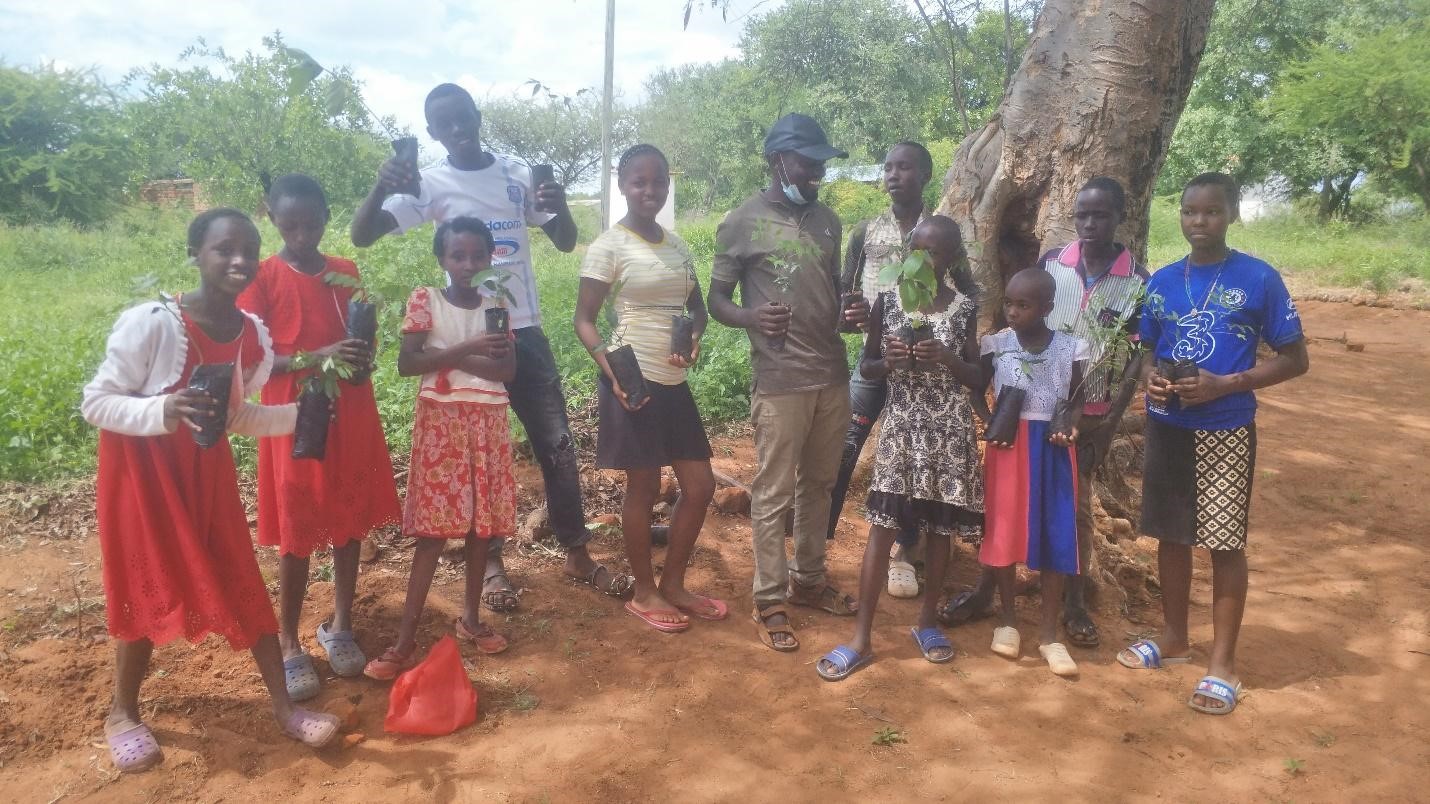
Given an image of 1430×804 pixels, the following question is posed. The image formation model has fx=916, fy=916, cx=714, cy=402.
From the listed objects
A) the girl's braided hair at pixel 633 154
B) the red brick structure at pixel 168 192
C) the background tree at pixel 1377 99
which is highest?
the background tree at pixel 1377 99

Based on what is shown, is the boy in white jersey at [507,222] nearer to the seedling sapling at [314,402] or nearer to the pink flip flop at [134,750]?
the seedling sapling at [314,402]

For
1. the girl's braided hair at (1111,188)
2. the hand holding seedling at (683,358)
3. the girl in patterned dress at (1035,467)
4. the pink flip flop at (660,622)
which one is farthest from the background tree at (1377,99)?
the pink flip flop at (660,622)

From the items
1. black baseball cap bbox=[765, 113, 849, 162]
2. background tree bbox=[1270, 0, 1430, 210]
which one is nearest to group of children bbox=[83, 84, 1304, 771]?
black baseball cap bbox=[765, 113, 849, 162]

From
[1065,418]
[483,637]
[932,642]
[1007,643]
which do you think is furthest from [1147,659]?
[483,637]

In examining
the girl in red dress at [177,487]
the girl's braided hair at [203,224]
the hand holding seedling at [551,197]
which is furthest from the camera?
the hand holding seedling at [551,197]

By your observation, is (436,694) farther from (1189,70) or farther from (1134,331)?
(1189,70)

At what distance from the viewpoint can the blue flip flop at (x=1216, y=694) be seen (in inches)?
123

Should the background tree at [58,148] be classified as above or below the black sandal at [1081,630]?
above

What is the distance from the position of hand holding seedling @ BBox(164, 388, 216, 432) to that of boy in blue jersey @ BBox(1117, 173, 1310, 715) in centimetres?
293

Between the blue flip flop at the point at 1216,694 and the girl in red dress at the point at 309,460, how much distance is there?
9.50 feet

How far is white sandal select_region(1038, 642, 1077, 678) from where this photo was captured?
10.9 feet

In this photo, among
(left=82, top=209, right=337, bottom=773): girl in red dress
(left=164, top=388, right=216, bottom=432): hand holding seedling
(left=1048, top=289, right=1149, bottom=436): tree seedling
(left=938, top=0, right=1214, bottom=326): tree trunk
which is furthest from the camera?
(left=938, top=0, right=1214, bottom=326): tree trunk

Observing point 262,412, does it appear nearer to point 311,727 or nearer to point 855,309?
→ point 311,727

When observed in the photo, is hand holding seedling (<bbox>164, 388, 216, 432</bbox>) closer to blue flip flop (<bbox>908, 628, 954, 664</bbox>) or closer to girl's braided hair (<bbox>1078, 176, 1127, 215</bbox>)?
blue flip flop (<bbox>908, 628, 954, 664</bbox>)
